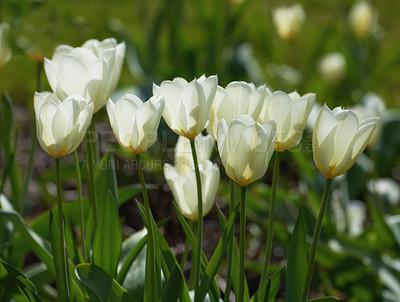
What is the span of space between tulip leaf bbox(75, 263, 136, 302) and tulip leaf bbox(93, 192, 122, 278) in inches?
3.5

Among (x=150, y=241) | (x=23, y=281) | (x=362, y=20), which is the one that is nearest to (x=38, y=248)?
(x=23, y=281)

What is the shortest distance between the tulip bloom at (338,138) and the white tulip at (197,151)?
24 cm

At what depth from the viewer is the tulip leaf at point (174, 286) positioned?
2.89 feet

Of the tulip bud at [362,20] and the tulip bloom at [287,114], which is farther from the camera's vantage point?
the tulip bud at [362,20]

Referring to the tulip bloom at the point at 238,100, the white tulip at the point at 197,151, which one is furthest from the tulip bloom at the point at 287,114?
the white tulip at the point at 197,151

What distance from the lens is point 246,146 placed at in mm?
824

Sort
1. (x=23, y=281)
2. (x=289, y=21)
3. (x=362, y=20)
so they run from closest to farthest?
(x=23, y=281)
(x=289, y=21)
(x=362, y=20)

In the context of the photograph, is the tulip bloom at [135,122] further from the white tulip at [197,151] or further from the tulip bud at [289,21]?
the tulip bud at [289,21]

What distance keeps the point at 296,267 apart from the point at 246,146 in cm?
29

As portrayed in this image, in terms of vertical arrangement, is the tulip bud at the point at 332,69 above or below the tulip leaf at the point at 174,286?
below

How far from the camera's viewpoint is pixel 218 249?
2.97 feet

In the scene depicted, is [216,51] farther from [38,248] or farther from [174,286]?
[174,286]

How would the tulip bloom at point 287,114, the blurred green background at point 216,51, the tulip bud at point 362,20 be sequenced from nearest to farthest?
the tulip bloom at point 287,114
the blurred green background at point 216,51
the tulip bud at point 362,20

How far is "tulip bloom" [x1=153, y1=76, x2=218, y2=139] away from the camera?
2.86 ft
